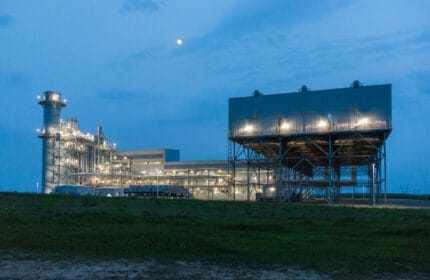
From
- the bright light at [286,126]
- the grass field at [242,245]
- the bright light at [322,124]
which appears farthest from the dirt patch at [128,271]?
the bright light at [286,126]

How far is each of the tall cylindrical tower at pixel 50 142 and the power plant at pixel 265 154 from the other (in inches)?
7.6

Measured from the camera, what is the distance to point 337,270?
1084cm

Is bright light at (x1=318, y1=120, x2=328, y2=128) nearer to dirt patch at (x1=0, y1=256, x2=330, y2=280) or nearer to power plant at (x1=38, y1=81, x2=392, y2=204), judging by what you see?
power plant at (x1=38, y1=81, x2=392, y2=204)

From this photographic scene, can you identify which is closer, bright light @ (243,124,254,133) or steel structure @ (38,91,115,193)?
bright light @ (243,124,254,133)

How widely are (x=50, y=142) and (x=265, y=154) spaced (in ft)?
137

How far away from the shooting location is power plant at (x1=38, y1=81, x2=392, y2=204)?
5781cm

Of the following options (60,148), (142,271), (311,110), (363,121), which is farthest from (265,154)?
(142,271)

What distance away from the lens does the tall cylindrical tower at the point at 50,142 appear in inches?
3386

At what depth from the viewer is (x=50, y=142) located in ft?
283

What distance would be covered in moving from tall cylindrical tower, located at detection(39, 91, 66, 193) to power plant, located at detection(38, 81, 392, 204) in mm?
194

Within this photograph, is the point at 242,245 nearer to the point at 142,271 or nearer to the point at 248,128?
the point at 142,271

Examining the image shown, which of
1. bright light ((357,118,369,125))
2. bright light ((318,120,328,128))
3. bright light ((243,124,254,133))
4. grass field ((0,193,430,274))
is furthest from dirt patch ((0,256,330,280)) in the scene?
bright light ((243,124,254,133))

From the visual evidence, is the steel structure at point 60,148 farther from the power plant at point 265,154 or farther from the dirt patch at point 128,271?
the dirt patch at point 128,271

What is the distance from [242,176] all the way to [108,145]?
32397 mm
